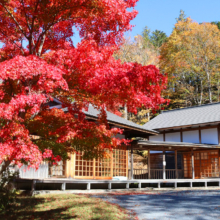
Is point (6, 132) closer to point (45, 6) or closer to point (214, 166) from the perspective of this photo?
point (45, 6)

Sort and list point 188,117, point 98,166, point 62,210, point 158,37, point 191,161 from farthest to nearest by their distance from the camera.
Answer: point 158,37 < point 188,117 < point 191,161 < point 98,166 < point 62,210

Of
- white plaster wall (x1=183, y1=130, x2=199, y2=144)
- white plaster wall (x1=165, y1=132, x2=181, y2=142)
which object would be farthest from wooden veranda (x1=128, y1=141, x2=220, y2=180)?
white plaster wall (x1=165, y1=132, x2=181, y2=142)

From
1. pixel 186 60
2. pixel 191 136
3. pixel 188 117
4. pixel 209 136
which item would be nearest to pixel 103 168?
pixel 191 136

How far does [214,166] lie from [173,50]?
21.2 m

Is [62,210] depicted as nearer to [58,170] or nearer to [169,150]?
[58,170]

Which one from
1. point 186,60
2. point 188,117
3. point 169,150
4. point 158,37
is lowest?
point 169,150

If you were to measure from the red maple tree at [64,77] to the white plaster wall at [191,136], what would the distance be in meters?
17.4

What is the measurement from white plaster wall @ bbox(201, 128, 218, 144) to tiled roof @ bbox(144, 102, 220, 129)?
1.03m

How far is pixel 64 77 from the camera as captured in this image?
686cm

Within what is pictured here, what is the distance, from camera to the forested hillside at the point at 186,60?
35.3m

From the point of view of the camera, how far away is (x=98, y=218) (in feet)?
23.7

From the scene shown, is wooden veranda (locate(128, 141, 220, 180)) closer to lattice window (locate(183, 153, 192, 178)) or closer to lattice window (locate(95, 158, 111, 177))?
lattice window (locate(183, 153, 192, 178))

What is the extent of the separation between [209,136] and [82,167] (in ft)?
43.2

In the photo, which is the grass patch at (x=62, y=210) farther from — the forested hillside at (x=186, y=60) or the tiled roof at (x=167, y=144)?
the forested hillside at (x=186, y=60)
